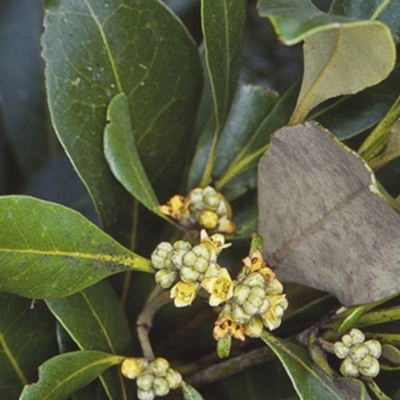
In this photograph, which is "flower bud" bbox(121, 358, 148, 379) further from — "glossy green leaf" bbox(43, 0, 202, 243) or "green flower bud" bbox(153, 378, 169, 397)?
"glossy green leaf" bbox(43, 0, 202, 243)

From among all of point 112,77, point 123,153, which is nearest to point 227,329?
point 123,153

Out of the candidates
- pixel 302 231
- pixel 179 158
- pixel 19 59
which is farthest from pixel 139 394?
pixel 19 59

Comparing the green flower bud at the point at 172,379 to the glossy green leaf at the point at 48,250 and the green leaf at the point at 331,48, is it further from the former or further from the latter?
the green leaf at the point at 331,48

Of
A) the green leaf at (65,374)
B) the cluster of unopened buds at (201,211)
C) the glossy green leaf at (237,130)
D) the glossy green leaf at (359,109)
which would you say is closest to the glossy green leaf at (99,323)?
the green leaf at (65,374)

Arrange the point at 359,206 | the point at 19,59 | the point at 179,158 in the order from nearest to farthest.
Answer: the point at 359,206 < the point at 179,158 < the point at 19,59

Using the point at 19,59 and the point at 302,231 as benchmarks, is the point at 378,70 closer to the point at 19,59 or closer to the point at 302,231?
the point at 302,231

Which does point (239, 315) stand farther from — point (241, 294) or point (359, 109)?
point (359, 109)

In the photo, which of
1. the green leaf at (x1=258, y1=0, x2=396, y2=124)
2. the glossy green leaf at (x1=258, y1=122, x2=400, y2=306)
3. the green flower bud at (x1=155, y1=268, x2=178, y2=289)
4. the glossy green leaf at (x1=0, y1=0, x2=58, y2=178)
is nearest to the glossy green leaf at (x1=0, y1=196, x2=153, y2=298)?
the green flower bud at (x1=155, y1=268, x2=178, y2=289)
